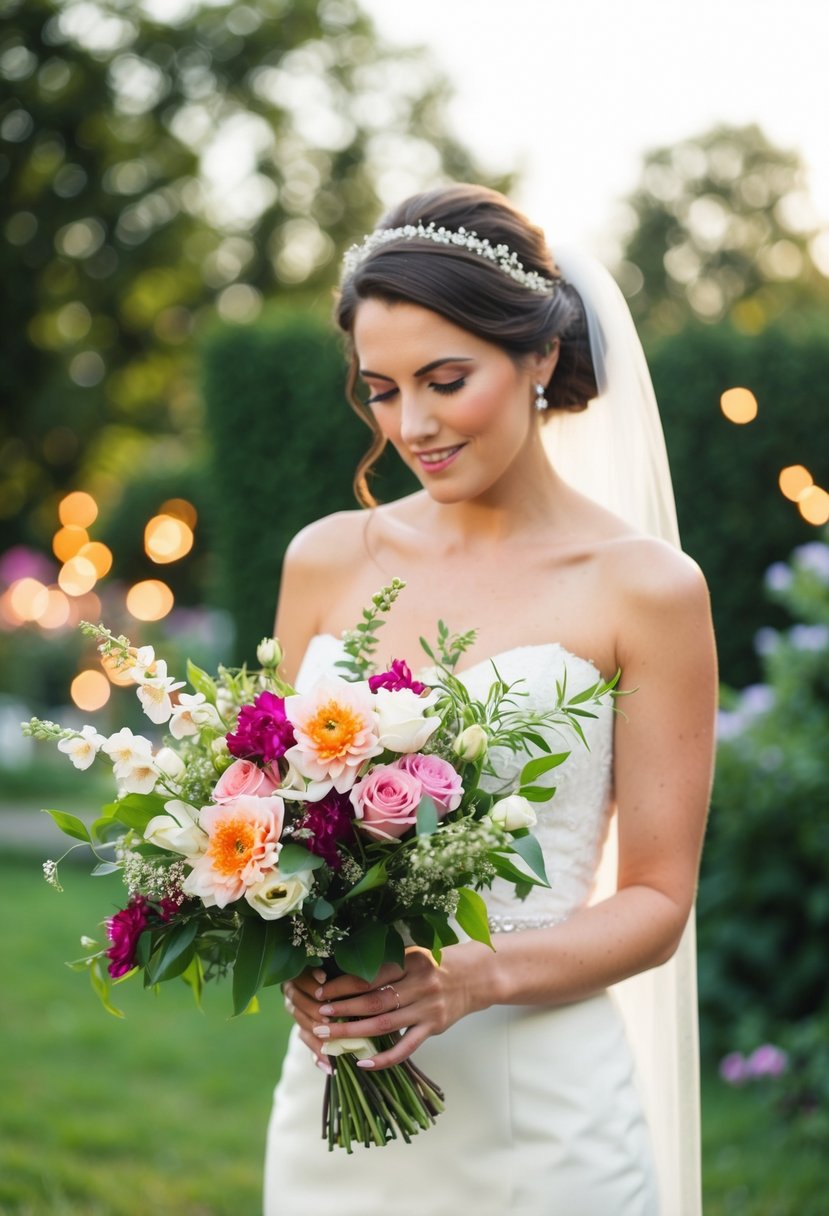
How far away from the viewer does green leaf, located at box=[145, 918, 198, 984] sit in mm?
2033

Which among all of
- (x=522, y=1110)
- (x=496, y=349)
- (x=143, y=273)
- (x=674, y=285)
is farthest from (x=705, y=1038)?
(x=674, y=285)

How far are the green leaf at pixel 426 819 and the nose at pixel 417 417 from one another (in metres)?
0.86

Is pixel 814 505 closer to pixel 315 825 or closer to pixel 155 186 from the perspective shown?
pixel 315 825

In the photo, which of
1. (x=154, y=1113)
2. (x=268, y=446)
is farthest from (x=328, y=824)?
(x=268, y=446)

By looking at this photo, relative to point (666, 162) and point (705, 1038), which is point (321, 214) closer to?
point (666, 162)

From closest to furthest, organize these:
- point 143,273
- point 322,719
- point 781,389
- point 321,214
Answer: point 322,719 → point 781,389 → point 143,273 → point 321,214

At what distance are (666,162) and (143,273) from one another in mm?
14168

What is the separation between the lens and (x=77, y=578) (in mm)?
16391

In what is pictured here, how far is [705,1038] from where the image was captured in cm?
563

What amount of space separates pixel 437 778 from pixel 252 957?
0.40m

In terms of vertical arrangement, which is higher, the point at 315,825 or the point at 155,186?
the point at 155,186

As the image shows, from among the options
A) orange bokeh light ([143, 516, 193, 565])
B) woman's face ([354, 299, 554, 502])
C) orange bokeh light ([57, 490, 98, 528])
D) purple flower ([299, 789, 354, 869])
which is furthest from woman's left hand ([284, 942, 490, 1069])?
orange bokeh light ([57, 490, 98, 528])

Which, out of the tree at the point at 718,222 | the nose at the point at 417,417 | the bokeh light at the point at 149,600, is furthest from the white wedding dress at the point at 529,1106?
the tree at the point at 718,222

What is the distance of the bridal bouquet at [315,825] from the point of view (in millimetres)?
1893
